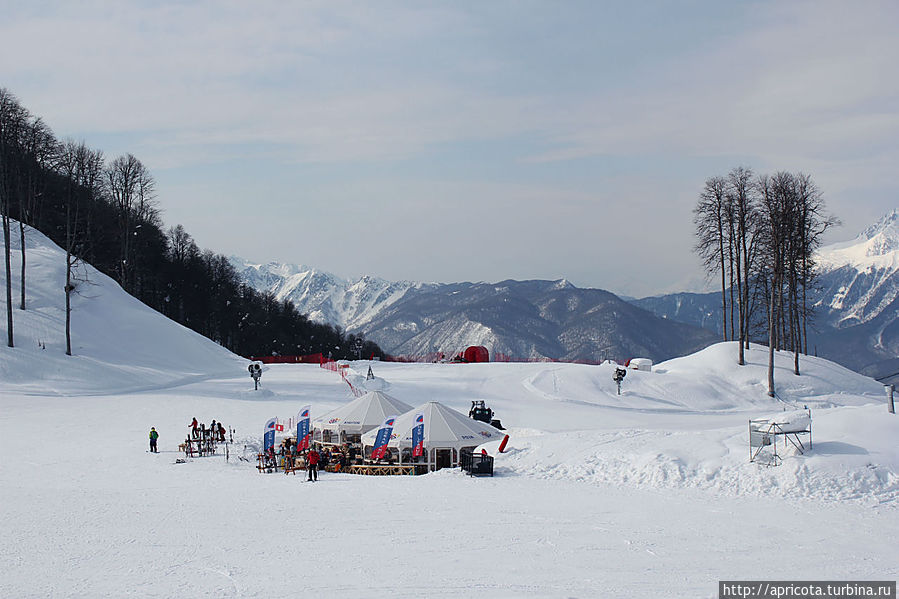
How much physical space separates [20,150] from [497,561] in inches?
2425

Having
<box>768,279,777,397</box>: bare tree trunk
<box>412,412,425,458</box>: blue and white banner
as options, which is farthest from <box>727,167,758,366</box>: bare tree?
<box>412,412,425,458</box>: blue and white banner

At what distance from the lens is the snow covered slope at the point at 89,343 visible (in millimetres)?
45938

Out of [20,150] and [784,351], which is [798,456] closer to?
[784,351]

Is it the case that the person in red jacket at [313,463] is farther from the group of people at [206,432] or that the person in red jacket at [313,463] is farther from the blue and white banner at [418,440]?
the group of people at [206,432]

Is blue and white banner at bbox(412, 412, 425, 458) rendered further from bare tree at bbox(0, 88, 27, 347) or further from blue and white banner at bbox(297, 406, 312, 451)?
bare tree at bbox(0, 88, 27, 347)

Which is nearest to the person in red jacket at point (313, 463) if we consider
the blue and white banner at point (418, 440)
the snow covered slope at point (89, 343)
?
the blue and white banner at point (418, 440)

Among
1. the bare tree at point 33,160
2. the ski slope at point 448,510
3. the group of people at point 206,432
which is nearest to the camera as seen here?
the ski slope at point 448,510

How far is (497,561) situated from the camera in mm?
14102

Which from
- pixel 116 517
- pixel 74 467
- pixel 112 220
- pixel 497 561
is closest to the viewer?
pixel 497 561

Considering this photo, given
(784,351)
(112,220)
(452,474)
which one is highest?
(112,220)

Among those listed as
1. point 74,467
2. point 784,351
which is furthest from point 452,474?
point 784,351

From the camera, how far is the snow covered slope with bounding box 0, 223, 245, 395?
45.9m

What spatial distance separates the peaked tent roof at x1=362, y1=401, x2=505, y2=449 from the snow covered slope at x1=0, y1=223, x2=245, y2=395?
2436 centimetres

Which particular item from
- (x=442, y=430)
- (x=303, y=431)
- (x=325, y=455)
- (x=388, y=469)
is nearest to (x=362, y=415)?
(x=303, y=431)
